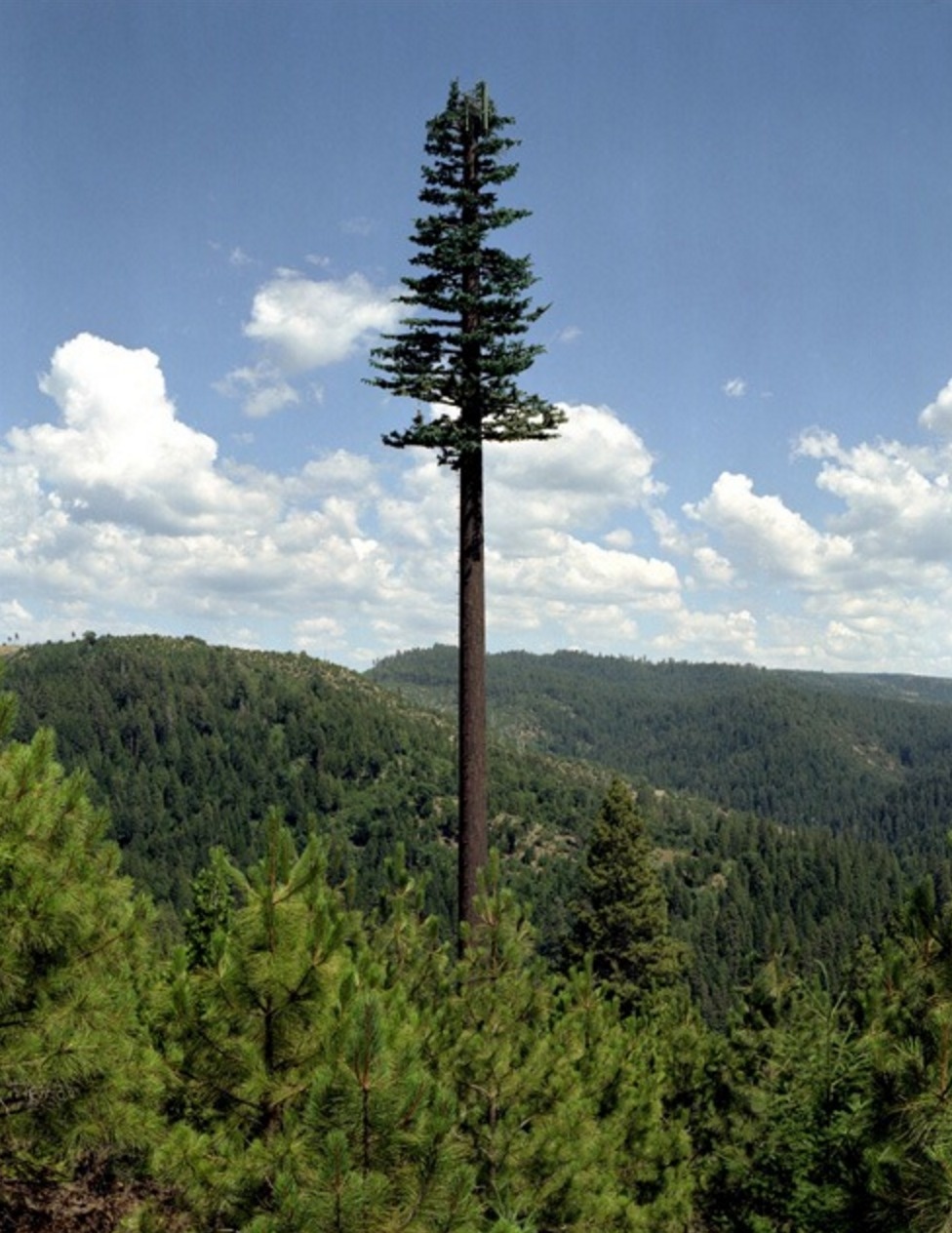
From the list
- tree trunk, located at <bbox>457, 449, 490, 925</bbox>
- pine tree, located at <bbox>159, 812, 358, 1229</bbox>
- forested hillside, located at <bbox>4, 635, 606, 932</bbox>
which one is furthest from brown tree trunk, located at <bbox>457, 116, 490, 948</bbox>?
forested hillside, located at <bbox>4, 635, 606, 932</bbox>

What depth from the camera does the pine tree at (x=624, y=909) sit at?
3225 centimetres

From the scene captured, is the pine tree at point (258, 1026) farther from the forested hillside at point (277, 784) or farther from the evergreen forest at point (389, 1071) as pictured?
the forested hillside at point (277, 784)

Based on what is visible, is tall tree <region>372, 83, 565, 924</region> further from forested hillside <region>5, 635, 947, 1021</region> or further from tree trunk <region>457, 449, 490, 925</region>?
forested hillside <region>5, 635, 947, 1021</region>

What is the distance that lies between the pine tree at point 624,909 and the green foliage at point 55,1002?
93.0ft

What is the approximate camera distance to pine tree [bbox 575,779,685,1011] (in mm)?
32250

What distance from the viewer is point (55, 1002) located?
5.27 metres

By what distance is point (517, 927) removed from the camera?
343 inches

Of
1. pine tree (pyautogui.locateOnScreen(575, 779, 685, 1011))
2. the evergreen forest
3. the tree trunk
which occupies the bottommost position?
pine tree (pyautogui.locateOnScreen(575, 779, 685, 1011))

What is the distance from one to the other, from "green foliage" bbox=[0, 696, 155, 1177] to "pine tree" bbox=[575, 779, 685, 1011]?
28353mm

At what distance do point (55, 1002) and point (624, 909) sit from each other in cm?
2947

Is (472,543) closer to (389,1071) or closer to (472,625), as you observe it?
(472,625)

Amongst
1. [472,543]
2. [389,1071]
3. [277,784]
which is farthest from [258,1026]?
[277,784]

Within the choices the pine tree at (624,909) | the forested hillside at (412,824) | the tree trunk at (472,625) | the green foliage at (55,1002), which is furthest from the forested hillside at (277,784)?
the green foliage at (55,1002)

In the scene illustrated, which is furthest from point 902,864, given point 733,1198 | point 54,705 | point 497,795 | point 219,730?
point 733,1198
